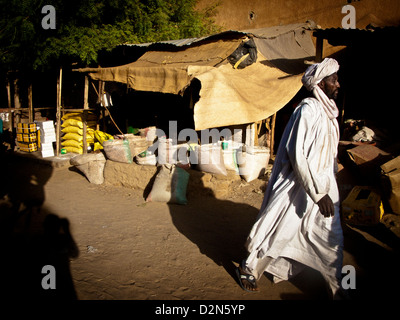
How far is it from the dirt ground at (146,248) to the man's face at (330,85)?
1.72 meters

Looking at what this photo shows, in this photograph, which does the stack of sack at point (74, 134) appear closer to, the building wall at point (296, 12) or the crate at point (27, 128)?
the crate at point (27, 128)

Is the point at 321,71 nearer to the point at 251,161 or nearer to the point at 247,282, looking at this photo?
the point at 247,282

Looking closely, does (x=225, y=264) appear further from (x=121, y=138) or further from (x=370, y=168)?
(x=121, y=138)

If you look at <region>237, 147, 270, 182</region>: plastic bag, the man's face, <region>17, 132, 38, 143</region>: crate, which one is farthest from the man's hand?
<region>17, 132, 38, 143</region>: crate

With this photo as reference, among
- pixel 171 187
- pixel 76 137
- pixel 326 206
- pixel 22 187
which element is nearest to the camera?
pixel 326 206

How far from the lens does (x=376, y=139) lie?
551 cm

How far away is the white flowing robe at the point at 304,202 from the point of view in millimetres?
2223

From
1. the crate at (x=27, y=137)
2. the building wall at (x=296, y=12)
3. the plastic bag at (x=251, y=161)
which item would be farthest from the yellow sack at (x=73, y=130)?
the building wall at (x=296, y=12)

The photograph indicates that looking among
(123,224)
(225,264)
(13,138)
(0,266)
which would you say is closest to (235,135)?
(123,224)

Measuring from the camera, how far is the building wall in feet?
25.5

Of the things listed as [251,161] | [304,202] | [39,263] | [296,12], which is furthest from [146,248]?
[296,12]

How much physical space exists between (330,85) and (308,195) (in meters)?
0.90

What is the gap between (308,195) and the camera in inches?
90.7
